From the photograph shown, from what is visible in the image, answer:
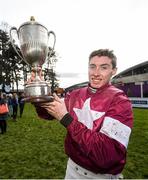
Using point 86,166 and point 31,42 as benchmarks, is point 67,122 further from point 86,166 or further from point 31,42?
point 31,42

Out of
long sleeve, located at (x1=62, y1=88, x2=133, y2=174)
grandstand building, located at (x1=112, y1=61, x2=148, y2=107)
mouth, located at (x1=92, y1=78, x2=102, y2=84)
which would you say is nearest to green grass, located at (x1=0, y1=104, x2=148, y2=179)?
mouth, located at (x1=92, y1=78, x2=102, y2=84)

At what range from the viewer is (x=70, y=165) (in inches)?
104

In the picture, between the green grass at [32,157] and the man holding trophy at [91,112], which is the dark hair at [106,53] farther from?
the green grass at [32,157]

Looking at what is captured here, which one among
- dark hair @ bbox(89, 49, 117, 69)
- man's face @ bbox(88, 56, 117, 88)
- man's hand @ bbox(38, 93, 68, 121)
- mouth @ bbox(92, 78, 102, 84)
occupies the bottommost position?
man's hand @ bbox(38, 93, 68, 121)

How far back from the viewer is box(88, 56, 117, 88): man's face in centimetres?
233

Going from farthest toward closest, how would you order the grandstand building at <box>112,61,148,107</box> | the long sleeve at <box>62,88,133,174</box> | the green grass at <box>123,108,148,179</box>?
the grandstand building at <box>112,61,148,107</box>
the green grass at <box>123,108,148,179</box>
the long sleeve at <box>62,88,133,174</box>

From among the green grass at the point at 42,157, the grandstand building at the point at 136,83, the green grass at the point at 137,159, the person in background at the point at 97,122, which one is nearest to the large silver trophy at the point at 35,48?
the person in background at the point at 97,122

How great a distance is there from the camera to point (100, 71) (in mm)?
2330

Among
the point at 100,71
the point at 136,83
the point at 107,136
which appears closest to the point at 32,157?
the point at 100,71

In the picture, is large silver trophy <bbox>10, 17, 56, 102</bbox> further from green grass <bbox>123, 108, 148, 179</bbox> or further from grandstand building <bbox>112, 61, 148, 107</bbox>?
grandstand building <bbox>112, 61, 148, 107</bbox>

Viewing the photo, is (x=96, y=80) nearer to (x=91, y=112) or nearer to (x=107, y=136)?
(x=91, y=112)

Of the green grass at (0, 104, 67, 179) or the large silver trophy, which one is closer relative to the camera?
the large silver trophy

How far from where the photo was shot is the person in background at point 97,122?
1.94m

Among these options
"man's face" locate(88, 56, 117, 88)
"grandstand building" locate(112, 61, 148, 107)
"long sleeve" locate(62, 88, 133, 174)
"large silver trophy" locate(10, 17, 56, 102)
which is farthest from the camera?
"grandstand building" locate(112, 61, 148, 107)
